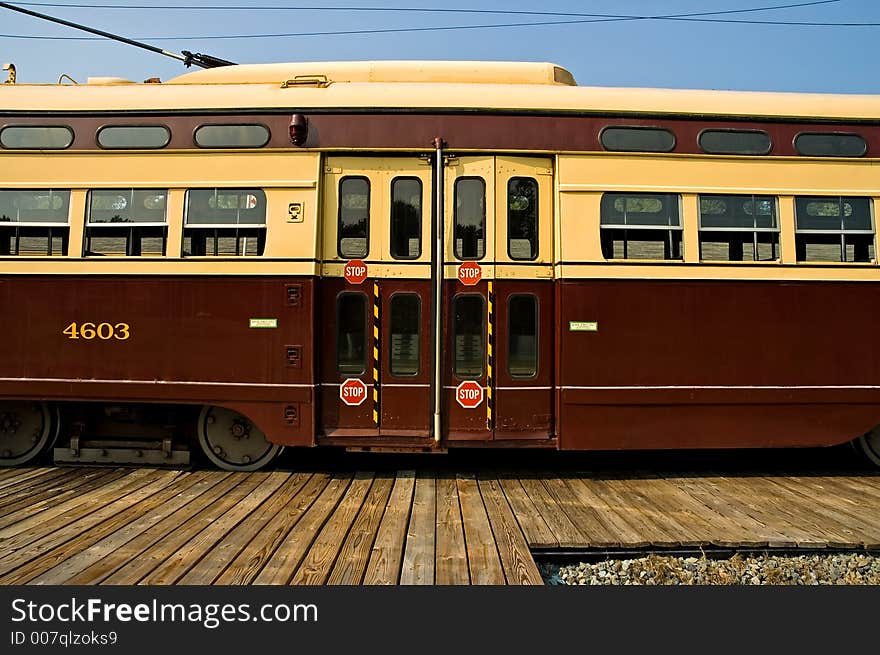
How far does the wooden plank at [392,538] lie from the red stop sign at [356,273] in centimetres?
203

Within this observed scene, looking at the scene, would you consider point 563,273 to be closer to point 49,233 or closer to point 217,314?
point 217,314

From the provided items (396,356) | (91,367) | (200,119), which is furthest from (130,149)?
(396,356)

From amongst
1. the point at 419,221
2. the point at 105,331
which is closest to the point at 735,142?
the point at 419,221

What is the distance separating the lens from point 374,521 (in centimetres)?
433

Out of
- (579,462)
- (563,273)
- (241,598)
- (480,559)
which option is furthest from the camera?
(579,462)

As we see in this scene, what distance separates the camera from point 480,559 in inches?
143

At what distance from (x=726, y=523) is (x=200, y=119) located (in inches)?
240

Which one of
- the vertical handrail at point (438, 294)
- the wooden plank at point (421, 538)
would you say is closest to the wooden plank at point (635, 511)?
the wooden plank at point (421, 538)

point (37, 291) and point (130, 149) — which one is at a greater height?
point (130, 149)

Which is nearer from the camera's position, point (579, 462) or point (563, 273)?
point (563, 273)

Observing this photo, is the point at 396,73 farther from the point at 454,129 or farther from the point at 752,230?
the point at 752,230

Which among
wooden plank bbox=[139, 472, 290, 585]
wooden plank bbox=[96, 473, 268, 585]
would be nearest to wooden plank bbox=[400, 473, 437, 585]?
wooden plank bbox=[139, 472, 290, 585]

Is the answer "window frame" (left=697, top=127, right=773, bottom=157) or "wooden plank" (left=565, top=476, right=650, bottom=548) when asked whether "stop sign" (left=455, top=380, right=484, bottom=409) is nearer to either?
"wooden plank" (left=565, top=476, right=650, bottom=548)

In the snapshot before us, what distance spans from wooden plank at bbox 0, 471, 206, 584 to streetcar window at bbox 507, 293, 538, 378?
132 inches
